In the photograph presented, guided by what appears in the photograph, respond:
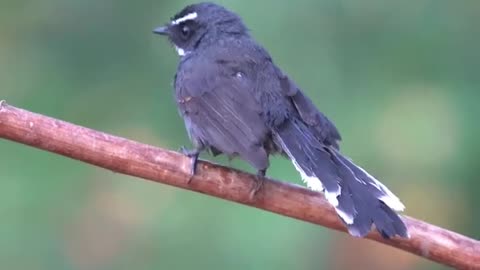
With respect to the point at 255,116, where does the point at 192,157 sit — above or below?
below

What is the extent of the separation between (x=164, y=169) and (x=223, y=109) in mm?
414

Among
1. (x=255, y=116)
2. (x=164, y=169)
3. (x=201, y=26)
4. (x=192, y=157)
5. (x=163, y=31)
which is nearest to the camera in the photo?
(x=164, y=169)

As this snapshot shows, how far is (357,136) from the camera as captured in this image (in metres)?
4.81

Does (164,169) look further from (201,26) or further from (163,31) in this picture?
(163,31)

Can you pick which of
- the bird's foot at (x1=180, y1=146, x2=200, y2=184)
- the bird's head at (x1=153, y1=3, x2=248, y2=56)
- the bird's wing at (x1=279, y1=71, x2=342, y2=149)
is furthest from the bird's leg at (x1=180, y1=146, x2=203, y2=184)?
the bird's head at (x1=153, y1=3, x2=248, y2=56)

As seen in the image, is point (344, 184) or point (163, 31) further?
point (163, 31)

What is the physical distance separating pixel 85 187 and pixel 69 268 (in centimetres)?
32

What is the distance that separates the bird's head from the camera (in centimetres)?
455

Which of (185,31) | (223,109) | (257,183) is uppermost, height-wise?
(185,31)

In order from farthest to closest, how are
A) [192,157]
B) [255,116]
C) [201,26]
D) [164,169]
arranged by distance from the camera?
[201,26], [255,116], [192,157], [164,169]

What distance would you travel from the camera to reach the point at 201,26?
15.1ft

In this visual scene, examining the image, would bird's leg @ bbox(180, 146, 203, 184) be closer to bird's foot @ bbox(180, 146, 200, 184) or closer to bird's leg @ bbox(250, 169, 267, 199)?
bird's foot @ bbox(180, 146, 200, 184)

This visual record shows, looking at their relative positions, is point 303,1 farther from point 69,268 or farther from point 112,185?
point 69,268

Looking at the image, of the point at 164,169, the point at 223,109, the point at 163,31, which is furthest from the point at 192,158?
the point at 163,31
